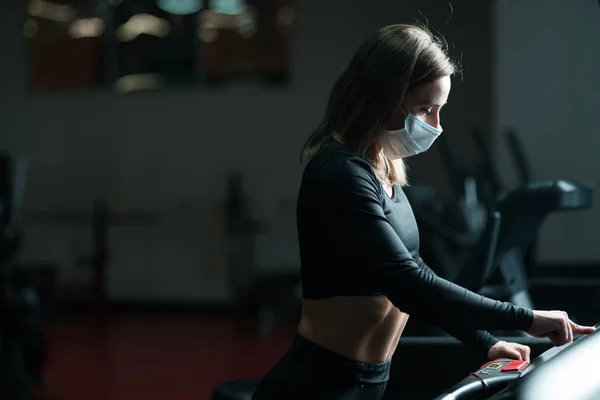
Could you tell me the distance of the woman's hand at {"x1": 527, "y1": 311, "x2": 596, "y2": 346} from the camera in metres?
1.27

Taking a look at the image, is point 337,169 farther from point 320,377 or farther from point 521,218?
point 521,218

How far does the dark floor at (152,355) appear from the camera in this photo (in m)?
4.57

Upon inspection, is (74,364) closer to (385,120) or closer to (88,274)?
(88,274)

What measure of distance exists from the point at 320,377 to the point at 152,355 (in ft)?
14.0

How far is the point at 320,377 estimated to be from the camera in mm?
1403

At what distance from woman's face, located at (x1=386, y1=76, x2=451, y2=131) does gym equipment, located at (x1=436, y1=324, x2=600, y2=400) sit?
41 cm

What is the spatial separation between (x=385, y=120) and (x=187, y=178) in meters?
6.21

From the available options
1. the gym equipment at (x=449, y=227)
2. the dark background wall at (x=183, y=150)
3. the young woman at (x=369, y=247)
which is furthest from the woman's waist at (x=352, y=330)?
the dark background wall at (x=183, y=150)

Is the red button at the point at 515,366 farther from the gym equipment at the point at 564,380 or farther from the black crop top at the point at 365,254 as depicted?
A: the gym equipment at the point at 564,380

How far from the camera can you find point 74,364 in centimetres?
527

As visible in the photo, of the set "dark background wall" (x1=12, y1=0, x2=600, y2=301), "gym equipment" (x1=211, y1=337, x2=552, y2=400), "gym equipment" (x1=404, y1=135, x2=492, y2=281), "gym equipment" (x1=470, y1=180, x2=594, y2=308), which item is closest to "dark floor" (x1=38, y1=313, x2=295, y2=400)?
"dark background wall" (x1=12, y1=0, x2=600, y2=301)

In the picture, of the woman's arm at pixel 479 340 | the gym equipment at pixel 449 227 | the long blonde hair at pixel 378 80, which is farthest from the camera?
the gym equipment at pixel 449 227

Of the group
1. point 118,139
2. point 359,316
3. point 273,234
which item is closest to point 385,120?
point 359,316

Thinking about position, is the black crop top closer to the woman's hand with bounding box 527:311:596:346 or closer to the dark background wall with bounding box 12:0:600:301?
the woman's hand with bounding box 527:311:596:346
